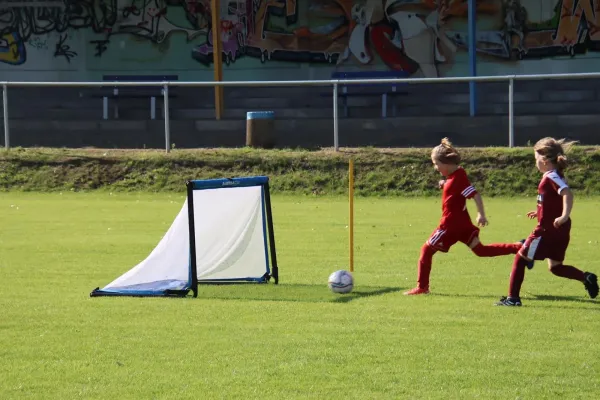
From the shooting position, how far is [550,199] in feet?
32.8

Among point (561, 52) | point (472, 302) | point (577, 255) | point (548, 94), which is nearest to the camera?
point (472, 302)

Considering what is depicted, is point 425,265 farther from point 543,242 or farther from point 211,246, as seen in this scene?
point 211,246

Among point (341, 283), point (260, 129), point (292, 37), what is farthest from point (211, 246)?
point (292, 37)

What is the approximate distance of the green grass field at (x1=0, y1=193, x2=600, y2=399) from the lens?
7.28 metres

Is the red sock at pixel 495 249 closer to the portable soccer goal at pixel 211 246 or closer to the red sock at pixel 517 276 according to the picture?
the red sock at pixel 517 276

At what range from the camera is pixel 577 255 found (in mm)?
13422

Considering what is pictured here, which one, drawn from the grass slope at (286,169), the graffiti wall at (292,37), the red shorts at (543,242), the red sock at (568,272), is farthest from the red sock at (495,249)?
→ the graffiti wall at (292,37)

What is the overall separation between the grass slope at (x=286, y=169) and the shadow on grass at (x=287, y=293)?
34.9ft

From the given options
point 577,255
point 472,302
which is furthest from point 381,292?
point 577,255

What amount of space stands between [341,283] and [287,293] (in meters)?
0.55

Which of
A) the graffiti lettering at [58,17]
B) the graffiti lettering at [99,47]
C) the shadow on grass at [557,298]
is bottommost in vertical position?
the shadow on grass at [557,298]

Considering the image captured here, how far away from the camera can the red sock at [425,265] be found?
10.7 metres

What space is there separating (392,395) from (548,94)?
819 inches

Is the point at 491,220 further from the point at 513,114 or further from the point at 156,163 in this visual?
the point at 156,163
